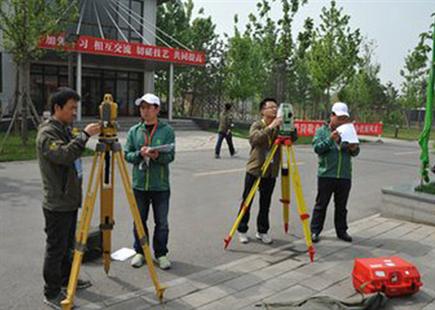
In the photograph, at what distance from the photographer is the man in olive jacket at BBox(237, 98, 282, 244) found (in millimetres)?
5305

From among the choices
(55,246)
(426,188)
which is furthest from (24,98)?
(426,188)

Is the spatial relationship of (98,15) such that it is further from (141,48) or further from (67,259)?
(67,259)

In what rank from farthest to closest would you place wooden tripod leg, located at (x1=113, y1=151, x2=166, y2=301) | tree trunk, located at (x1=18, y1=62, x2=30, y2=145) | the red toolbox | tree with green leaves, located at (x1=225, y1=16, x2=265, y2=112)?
tree with green leaves, located at (x1=225, y1=16, x2=265, y2=112), tree trunk, located at (x1=18, y1=62, x2=30, y2=145), the red toolbox, wooden tripod leg, located at (x1=113, y1=151, x2=166, y2=301)

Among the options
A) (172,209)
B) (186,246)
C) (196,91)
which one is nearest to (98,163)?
(186,246)

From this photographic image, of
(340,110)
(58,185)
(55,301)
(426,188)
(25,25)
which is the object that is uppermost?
(25,25)

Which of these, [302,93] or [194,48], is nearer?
[194,48]

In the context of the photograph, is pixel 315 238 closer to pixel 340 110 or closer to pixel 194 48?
pixel 340 110

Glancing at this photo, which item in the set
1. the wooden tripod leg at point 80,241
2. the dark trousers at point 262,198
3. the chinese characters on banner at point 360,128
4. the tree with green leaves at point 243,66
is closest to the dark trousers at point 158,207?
the wooden tripod leg at point 80,241

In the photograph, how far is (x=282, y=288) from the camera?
4.27 m

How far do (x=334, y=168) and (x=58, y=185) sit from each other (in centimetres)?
352

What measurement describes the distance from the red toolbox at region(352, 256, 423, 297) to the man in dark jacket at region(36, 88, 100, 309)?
2763 millimetres

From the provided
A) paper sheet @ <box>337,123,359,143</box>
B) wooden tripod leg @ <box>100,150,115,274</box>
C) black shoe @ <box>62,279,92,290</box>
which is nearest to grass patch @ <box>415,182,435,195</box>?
paper sheet @ <box>337,123,359,143</box>

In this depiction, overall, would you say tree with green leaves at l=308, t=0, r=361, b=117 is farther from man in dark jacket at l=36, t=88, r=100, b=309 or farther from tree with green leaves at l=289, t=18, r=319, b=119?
man in dark jacket at l=36, t=88, r=100, b=309

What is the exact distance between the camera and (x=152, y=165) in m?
4.62
